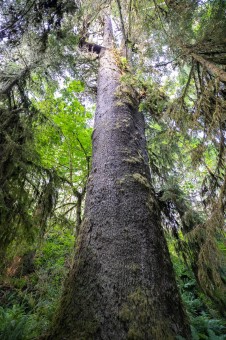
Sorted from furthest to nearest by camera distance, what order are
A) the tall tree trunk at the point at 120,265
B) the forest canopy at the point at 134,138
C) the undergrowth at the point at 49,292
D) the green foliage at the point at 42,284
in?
1. the green foliage at the point at 42,284
2. the undergrowth at the point at 49,292
3. the forest canopy at the point at 134,138
4. the tall tree trunk at the point at 120,265

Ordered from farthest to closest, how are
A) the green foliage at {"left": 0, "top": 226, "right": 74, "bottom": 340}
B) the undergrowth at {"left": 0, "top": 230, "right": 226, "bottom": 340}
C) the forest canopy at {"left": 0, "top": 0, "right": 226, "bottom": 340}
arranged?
the green foliage at {"left": 0, "top": 226, "right": 74, "bottom": 340}
the undergrowth at {"left": 0, "top": 230, "right": 226, "bottom": 340}
the forest canopy at {"left": 0, "top": 0, "right": 226, "bottom": 340}

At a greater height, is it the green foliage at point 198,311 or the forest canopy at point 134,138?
the forest canopy at point 134,138

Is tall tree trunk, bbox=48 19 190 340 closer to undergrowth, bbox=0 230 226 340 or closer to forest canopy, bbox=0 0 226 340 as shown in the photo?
forest canopy, bbox=0 0 226 340

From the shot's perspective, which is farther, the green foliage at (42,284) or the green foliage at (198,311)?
the green foliage at (42,284)

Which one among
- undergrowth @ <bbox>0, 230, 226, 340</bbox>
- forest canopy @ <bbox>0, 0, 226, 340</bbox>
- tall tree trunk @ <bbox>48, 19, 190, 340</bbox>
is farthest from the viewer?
undergrowth @ <bbox>0, 230, 226, 340</bbox>

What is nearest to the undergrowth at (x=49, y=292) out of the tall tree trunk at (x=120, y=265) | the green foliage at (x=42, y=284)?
the green foliage at (x=42, y=284)

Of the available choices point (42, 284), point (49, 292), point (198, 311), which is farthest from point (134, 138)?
point (42, 284)

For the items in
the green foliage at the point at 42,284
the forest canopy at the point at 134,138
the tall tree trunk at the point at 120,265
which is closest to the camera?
the tall tree trunk at the point at 120,265

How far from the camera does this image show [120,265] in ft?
6.25

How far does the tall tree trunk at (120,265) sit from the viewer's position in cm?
162

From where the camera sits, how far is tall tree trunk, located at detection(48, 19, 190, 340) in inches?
63.8

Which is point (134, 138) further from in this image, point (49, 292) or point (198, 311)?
point (49, 292)

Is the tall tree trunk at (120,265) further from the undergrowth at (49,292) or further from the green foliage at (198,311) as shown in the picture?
the undergrowth at (49,292)

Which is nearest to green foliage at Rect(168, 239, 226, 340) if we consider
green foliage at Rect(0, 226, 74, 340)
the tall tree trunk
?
the tall tree trunk
